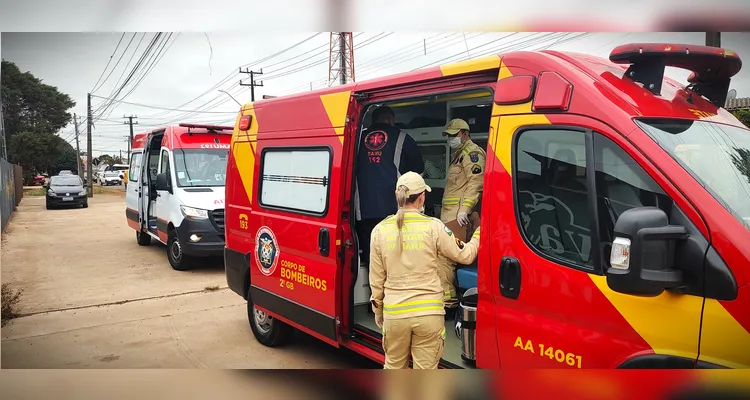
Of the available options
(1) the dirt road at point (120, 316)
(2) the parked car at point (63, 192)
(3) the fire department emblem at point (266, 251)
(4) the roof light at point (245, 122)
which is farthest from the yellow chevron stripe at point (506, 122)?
(2) the parked car at point (63, 192)

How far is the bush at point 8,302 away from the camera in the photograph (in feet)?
16.1

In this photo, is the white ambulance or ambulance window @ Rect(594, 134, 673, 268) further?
the white ambulance

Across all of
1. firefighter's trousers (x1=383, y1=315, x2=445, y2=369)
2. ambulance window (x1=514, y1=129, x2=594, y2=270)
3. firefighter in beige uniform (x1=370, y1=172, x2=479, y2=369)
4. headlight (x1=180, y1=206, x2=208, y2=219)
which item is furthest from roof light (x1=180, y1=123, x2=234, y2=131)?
ambulance window (x1=514, y1=129, x2=594, y2=270)

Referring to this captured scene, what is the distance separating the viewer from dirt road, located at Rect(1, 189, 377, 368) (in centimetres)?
495

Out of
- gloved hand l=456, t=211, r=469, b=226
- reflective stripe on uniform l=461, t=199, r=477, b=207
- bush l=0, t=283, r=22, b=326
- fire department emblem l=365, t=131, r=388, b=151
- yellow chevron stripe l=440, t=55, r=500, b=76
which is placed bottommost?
bush l=0, t=283, r=22, b=326

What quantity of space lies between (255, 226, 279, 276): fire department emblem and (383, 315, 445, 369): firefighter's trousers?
1.91m

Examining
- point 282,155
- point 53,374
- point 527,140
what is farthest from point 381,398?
point 282,155

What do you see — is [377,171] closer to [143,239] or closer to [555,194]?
[555,194]

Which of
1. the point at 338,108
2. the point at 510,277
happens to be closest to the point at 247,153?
the point at 338,108

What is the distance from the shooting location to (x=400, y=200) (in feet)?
10.4

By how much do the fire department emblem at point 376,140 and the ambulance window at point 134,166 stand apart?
8800mm

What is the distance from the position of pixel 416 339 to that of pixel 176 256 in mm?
7358

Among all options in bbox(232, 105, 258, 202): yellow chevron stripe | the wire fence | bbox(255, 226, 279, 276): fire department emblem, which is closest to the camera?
the wire fence

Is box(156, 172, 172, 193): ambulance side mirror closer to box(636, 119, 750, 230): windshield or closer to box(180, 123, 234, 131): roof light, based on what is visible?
box(180, 123, 234, 131): roof light
